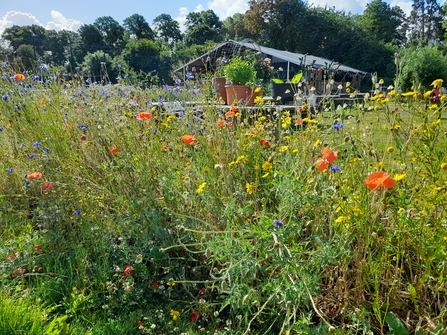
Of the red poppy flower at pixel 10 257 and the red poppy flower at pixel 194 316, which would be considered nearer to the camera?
the red poppy flower at pixel 194 316

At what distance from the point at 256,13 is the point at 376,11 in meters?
16.9

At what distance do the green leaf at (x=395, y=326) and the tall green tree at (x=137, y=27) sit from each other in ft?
206

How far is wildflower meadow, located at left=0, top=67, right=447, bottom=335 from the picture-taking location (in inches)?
43.7

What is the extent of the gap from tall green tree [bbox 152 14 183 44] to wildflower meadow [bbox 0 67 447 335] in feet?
210

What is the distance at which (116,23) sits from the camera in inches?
2242

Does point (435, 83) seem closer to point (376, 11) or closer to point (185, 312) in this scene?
point (185, 312)

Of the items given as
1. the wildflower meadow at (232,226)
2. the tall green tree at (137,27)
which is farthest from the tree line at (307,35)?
the wildflower meadow at (232,226)

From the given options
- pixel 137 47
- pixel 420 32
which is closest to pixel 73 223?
pixel 137 47

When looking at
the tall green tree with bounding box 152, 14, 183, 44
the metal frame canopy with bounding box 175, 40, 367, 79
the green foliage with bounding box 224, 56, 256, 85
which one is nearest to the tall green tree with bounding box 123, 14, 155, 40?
the tall green tree with bounding box 152, 14, 183, 44

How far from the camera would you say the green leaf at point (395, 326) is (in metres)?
1.05

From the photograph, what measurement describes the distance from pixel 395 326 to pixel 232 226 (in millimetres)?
614

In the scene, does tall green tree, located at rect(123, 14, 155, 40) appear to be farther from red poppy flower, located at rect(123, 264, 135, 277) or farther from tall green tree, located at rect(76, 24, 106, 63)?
red poppy flower, located at rect(123, 264, 135, 277)

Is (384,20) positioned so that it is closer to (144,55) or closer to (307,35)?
(307,35)

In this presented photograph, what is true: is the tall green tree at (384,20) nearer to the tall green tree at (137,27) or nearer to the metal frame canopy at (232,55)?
the metal frame canopy at (232,55)
